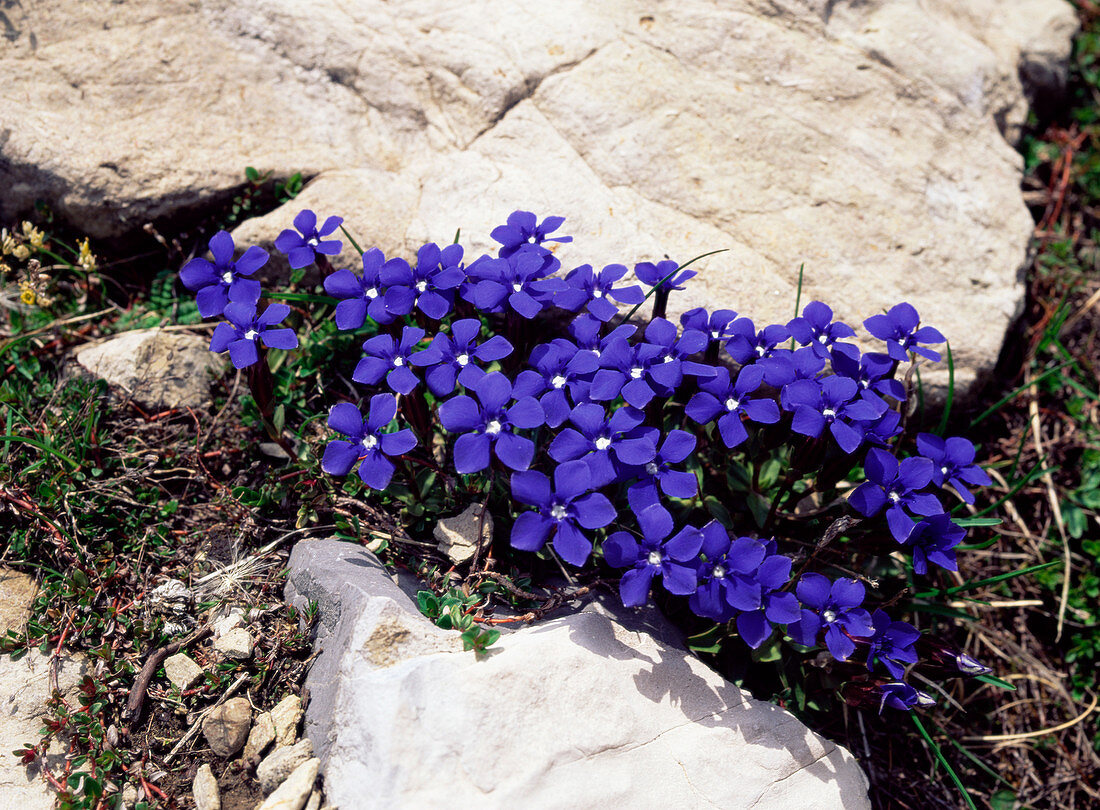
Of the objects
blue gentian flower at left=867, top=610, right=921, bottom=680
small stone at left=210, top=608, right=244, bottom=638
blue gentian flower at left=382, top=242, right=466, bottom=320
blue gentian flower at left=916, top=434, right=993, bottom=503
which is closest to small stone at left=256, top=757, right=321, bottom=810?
small stone at left=210, top=608, right=244, bottom=638

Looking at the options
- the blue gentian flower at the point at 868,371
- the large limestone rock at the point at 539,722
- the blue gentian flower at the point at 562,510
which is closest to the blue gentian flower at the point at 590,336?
the blue gentian flower at the point at 562,510

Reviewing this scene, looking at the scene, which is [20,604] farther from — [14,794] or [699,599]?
[699,599]

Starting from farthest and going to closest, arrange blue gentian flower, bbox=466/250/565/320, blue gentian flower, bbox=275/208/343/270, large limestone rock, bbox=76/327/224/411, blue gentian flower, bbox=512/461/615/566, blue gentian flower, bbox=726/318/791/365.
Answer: large limestone rock, bbox=76/327/224/411
blue gentian flower, bbox=275/208/343/270
blue gentian flower, bbox=726/318/791/365
blue gentian flower, bbox=466/250/565/320
blue gentian flower, bbox=512/461/615/566

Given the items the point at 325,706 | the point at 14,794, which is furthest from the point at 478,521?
the point at 14,794

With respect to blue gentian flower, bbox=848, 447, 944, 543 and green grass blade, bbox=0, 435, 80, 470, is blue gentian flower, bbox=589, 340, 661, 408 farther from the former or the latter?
green grass blade, bbox=0, 435, 80, 470

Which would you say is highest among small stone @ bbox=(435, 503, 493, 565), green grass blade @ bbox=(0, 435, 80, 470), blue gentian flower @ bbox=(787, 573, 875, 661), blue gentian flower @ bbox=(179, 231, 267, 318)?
blue gentian flower @ bbox=(179, 231, 267, 318)

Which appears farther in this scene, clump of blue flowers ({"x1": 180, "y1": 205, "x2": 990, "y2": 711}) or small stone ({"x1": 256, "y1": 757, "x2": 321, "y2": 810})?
clump of blue flowers ({"x1": 180, "y1": 205, "x2": 990, "y2": 711})
